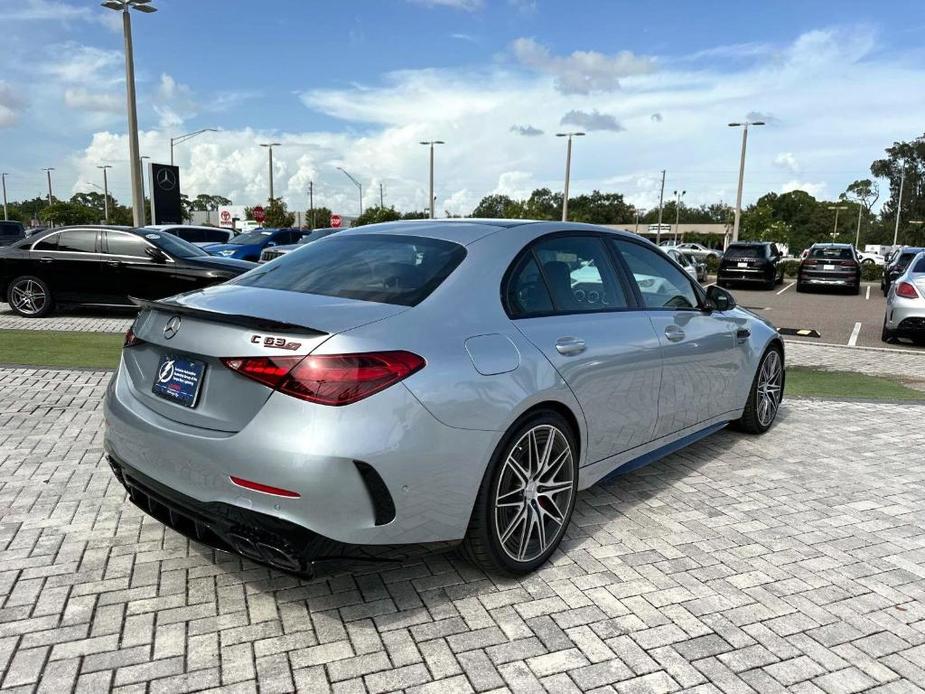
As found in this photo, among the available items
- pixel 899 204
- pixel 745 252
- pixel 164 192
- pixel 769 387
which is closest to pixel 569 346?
pixel 769 387

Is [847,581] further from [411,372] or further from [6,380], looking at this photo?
[6,380]

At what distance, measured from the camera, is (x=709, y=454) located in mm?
5453

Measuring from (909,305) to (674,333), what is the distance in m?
9.33

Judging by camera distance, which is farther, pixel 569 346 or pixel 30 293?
pixel 30 293

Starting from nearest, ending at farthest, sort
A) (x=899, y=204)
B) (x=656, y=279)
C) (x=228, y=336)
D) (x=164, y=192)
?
(x=228, y=336)
(x=656, y=279)
(x=164, y=192)
(x=899, y=204)

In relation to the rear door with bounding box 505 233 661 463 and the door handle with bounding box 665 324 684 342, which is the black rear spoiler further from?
the door handle with bounding box 665 324 684 342

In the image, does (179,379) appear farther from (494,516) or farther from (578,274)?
(578,274)

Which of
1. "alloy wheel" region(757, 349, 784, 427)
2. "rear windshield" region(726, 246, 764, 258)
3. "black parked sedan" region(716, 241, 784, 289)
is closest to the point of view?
"alloy wheel" region(757, 349, 784, 427)

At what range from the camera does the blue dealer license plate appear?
285 centimetres

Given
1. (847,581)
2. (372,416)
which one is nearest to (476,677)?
(372,416)

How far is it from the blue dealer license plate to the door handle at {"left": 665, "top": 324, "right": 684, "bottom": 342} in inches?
104

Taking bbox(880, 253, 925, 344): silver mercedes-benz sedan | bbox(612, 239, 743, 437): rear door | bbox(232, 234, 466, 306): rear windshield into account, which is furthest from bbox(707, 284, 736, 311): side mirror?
bbox(880, 253, 925, 344): silver mercedes-benz sedan

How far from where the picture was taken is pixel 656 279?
4574mm

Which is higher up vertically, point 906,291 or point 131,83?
point 131,83
